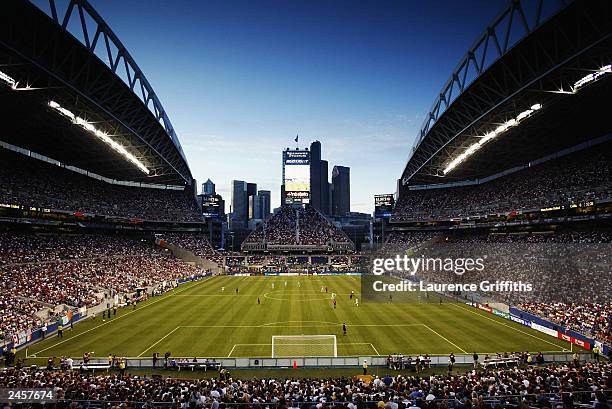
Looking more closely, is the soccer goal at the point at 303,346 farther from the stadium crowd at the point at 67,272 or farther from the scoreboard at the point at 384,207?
the scoreboard at the point at 384,207

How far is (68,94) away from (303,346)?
2724 centimetres

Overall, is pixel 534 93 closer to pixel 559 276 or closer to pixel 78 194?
pixel 559 276

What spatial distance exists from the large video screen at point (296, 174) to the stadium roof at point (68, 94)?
4297 cm

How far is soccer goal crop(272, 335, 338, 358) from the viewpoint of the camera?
27.7m

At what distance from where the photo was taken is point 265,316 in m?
41.0

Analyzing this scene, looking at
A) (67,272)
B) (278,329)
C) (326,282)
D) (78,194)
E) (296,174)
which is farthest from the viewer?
(296,174)

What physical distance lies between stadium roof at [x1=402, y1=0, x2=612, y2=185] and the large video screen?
147ft

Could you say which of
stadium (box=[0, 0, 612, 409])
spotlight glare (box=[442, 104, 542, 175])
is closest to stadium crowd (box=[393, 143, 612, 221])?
stadium (box=[0, 0, 612, 409])

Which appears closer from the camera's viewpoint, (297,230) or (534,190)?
(534,190)

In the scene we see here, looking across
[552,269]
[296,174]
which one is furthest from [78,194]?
[552,269]

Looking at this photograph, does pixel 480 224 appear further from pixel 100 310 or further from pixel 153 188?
pixel 153 188

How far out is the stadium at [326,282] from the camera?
18281mm

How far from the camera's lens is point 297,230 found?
109750mm
